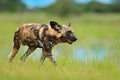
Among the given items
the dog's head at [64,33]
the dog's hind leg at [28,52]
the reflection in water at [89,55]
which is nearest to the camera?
the dog's head at [64,33]

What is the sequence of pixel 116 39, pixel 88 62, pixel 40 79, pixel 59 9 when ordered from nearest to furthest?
pixel 40 79
pixel 88 62
pixel 116 39
pixel 59 9

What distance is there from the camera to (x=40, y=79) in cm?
681

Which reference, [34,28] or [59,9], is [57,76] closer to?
[34,28]

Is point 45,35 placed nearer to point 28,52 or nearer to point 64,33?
point 64,33

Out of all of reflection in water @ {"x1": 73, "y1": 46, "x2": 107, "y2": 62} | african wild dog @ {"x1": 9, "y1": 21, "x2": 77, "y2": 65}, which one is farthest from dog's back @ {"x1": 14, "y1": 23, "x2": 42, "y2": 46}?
reflection in water @ {"x1": 73, "y1": 46, "x2": 107, "y2": 62}

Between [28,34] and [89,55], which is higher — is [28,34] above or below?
above

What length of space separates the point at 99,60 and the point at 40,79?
8.24 ft

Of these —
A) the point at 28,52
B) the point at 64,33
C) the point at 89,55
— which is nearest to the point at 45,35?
the point at 64,33

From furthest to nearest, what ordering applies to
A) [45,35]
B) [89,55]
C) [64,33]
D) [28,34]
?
[89,55], [28,34], [45,35], [64,33]

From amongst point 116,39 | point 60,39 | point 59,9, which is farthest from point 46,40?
point 59,9

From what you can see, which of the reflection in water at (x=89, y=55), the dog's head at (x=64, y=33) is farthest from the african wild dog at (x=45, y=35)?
the reflection in water at (x=89, y=55)

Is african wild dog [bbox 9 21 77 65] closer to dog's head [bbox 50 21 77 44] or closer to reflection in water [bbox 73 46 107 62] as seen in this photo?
dog's head [bbox 50 21 77 44]

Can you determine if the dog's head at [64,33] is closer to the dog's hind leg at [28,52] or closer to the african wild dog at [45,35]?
the african wild dog at [45,35]

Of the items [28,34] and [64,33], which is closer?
[64,33]
